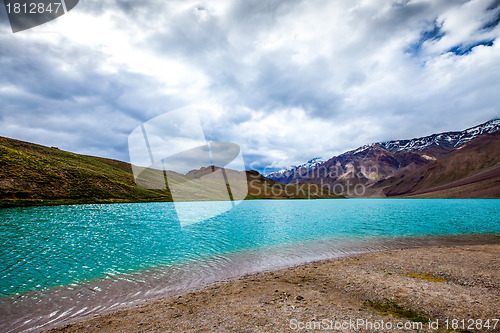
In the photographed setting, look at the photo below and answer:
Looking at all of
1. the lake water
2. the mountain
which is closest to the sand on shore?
the lake water

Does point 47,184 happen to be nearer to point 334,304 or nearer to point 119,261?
point 119,261

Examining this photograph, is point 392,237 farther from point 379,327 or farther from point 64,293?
point 64,293

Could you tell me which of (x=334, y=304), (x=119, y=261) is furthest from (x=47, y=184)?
(x=334, y=304)

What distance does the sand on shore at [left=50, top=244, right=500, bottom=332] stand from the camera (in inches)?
376

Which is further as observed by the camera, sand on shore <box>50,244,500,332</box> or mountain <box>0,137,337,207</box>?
mountain <box>0,137,337,207</box>

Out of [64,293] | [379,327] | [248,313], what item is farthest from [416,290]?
[64,293]

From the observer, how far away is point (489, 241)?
101ft

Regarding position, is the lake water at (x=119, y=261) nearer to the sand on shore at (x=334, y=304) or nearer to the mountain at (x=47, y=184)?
the sand on shore at (x=334, y=304)

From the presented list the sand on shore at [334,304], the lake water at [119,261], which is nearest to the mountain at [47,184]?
the lake water at [119,261]

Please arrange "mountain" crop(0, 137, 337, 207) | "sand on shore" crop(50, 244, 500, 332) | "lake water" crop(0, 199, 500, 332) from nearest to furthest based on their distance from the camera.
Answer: "sand on shore" crop(50, 244, 500, 332) < "lake water" crop(0, 199, 500, 332) < "mountain" crop(0, 137, 337, 207)

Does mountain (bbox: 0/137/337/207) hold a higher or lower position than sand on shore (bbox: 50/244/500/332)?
higher

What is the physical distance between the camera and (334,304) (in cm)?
1170

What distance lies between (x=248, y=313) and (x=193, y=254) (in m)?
15.1

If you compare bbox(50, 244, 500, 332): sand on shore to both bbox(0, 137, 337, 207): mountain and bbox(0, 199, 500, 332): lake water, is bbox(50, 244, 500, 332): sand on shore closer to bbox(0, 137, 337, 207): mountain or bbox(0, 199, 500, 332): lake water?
bbox(0, 199, 500, 332): lake water
